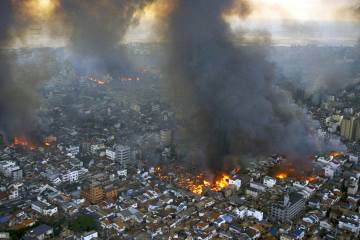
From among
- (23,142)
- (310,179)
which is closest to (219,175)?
(310,179)

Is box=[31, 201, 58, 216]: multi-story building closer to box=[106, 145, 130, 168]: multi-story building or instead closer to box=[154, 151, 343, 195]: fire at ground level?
box=[154, 151, 343, 195]: fire at ground level

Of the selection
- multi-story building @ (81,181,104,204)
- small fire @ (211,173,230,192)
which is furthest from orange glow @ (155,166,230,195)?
multi-story building @ (81,181,104,204)

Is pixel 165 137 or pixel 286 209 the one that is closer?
pixel 286 209

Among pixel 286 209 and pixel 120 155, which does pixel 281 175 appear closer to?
pixel 286 209

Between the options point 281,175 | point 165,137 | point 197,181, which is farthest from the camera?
point 165,137

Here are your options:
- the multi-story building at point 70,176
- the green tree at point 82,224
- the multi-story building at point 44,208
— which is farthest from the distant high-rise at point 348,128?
the multi-story building at point 44,208

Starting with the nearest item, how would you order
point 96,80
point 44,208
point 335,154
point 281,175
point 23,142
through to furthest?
point 44,208, point 281,175, point 335,154, point 23,142, point 96,80
